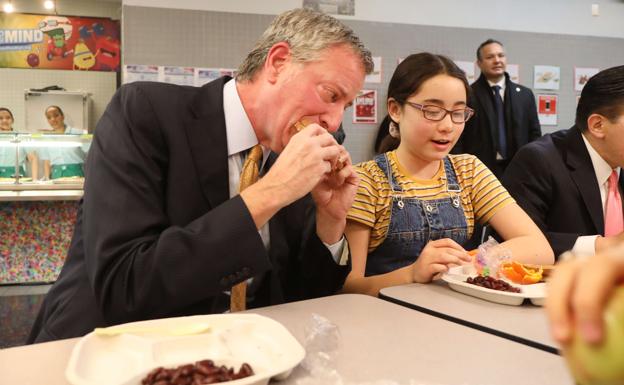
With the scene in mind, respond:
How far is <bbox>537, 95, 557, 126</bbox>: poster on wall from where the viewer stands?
6336 millimetres

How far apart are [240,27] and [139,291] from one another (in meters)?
4.62

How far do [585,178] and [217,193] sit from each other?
168 centimetres

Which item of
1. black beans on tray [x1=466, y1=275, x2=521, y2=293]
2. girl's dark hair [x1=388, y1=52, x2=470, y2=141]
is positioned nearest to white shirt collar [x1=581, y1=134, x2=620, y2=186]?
girl's dark hair [x1=388, y1=52, x2=470, y2=141]

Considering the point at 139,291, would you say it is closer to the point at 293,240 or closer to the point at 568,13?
the point at 293,240

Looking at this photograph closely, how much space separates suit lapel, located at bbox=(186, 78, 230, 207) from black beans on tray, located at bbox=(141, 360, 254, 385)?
626 millimetres

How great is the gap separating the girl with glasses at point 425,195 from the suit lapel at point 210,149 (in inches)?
27.7

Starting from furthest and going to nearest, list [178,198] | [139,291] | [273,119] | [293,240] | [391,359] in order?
1. [293,240]
2. [273,119]
3. [178,198]
4. [139,291]
5. [391,359]

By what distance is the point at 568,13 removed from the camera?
6336 mm

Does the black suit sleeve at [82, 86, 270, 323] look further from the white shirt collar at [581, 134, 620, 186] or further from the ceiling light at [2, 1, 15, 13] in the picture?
the ceiling light at [2, 1, 15, 13]

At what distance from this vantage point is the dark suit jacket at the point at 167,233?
1170mm

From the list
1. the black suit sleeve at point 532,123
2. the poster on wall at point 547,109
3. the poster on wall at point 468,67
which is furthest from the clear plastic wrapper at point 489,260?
the poster on wall at point 547,109

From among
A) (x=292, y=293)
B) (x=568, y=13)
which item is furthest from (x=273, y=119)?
(x=568, y=13)

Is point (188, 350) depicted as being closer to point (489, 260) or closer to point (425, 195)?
point (489, 260)

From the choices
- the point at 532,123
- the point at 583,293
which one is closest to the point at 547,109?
the point at 532,123
